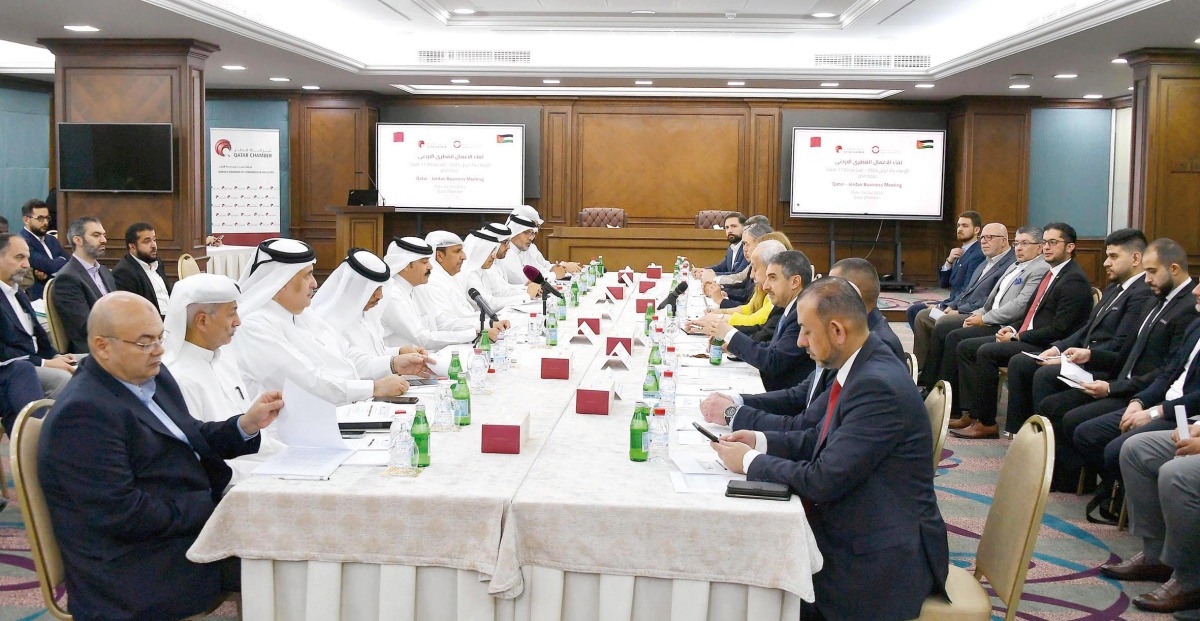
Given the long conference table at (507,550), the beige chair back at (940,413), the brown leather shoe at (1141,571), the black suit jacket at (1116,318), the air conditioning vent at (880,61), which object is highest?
the air conditioning vent at (880,61)

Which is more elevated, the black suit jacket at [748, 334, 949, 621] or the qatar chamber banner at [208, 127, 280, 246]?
the qatar chamber banner at [208, 127, 280, 246]

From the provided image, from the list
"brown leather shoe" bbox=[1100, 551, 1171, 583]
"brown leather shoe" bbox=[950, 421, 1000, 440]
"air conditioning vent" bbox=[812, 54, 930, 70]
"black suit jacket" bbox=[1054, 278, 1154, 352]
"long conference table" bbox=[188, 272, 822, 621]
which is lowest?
"brown leather shoe" bbox=[1100, 551, 1171, 583]

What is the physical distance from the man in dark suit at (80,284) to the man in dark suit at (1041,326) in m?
5.14

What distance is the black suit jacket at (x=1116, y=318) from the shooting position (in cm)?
514

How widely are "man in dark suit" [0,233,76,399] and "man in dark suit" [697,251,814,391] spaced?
10.7ft

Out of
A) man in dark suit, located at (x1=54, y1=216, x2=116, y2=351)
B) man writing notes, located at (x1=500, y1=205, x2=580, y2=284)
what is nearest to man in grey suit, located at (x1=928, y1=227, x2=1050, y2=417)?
man writing notes, located at (x1=500, y1=205, x2=580, y2=284)

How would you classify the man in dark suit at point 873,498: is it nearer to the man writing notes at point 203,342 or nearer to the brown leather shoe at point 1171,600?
the brown leather shoe at point 1171,600

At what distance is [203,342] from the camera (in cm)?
314

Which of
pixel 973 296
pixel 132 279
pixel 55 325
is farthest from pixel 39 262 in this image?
pixel 973 296

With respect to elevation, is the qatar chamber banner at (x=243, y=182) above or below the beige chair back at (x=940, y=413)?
above

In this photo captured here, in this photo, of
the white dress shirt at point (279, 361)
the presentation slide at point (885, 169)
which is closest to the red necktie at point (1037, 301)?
the white dress shirt at point (279, 361)

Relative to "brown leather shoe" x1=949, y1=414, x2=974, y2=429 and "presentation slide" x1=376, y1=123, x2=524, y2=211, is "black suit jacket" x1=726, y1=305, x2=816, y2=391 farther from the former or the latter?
"presentation slide" x1=376, y1=123, x2=524, y2=211

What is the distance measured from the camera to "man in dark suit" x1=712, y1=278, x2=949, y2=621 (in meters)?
2.44

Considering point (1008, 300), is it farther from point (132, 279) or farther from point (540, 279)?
point (132, 279)
